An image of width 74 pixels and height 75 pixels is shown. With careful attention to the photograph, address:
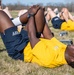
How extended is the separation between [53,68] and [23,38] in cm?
75

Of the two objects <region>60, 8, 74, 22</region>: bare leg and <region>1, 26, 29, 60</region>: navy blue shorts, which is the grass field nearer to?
<region>1, 26, 29, 60</region>: navy blue shorts

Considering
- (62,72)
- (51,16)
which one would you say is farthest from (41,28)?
(51,16)

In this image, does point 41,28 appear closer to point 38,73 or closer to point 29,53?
point 29,53

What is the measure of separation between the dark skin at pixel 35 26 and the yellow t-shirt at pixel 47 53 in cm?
10

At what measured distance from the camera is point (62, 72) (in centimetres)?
473

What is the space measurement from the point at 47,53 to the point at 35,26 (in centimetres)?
73

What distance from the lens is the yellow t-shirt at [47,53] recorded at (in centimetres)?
466

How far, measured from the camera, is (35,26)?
5.23 meters

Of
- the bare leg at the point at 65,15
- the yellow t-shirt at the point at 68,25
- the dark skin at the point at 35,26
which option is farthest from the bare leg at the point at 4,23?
the bare leg at the point at 65,15

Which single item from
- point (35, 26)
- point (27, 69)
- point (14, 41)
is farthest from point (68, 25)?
point (27, 69)

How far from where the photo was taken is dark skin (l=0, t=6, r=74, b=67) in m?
4.60

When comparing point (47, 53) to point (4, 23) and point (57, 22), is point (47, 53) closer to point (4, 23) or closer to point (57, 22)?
point (4, 23)

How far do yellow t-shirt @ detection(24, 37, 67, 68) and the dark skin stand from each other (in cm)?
10

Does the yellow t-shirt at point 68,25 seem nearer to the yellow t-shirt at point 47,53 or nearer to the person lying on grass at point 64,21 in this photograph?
the person lying on grass at point 64,21
